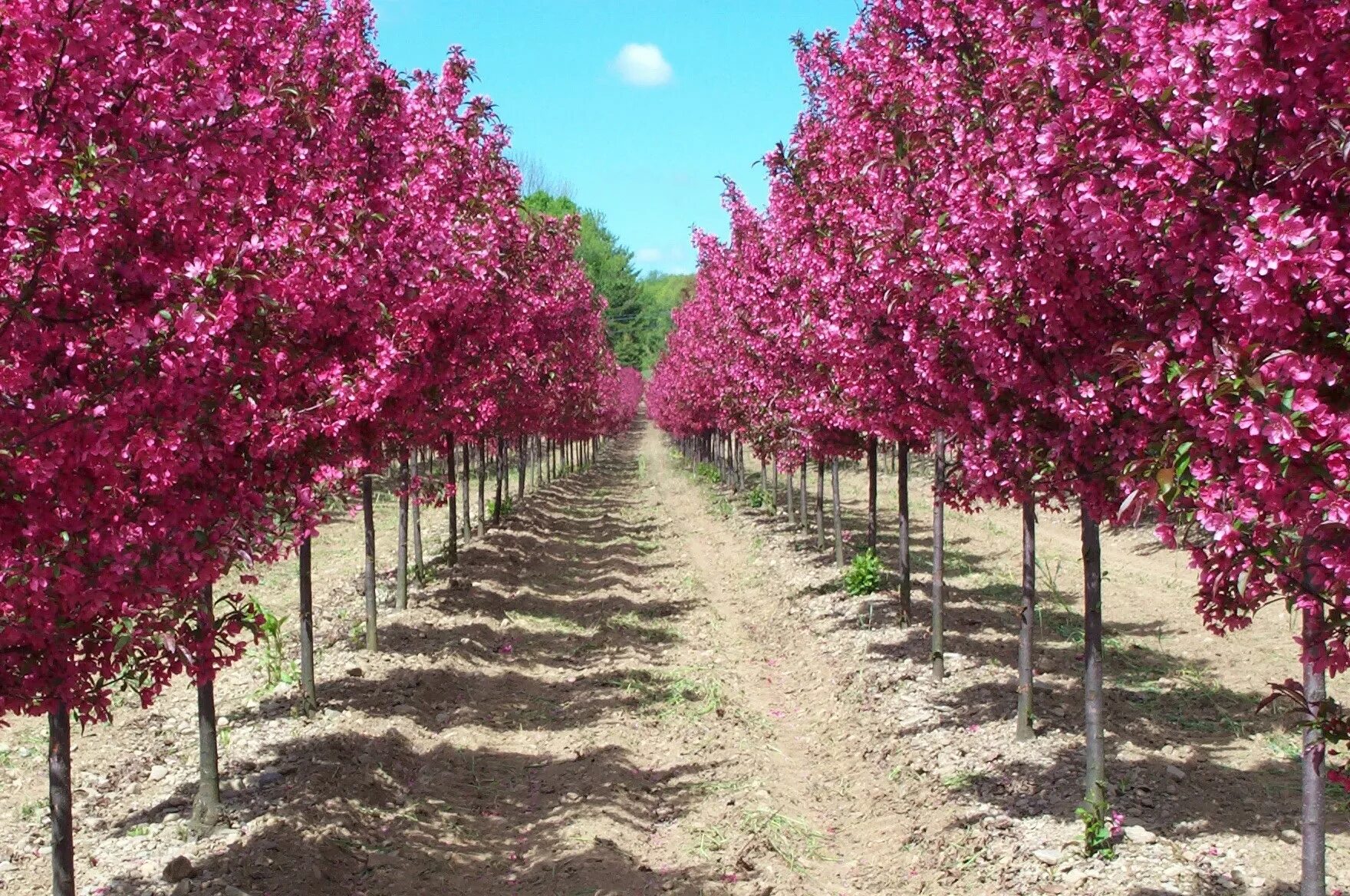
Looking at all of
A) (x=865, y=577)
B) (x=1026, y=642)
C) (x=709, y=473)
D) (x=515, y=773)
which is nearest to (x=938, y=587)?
(x=1026, y=642)

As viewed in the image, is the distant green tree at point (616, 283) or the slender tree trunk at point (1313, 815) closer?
the slender tree trunk at point (1313, 815)

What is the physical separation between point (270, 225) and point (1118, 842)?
699 cm

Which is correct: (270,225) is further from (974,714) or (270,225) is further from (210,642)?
(974,714)

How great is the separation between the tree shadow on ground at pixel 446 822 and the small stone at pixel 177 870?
0.11m

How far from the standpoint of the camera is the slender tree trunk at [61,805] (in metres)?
5.19

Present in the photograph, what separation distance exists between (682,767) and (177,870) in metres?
4.55

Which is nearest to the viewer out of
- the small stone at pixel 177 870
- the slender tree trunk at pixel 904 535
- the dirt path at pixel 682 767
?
the small stone at pixel 177 870

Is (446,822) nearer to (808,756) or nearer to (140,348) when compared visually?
(808,756)

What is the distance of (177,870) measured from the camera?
6766mm

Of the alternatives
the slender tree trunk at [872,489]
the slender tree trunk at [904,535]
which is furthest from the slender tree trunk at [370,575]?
the slender tree trunk at [872,489]

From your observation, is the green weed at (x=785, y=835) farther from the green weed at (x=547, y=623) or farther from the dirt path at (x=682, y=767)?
the green weed at (x=547, y=623)

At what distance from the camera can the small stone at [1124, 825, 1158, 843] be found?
703cm

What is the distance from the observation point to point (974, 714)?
1024 cm

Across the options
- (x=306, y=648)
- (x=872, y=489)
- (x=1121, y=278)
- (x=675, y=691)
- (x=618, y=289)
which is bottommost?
(x=675, y=691)
